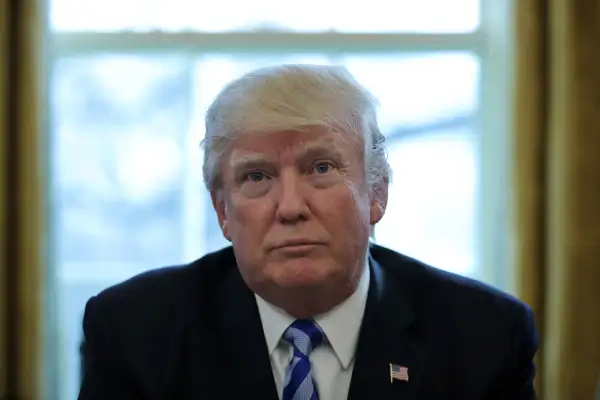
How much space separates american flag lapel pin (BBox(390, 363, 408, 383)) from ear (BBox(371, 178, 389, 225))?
286mm

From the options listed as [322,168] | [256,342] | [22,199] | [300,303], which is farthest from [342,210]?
[22,199]

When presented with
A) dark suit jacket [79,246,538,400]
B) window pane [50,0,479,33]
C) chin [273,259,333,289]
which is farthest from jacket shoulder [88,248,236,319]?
window pane [50,0,479,33]

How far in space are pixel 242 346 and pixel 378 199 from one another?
1.32 ft

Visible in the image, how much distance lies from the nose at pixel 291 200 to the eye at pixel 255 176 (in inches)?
1.6

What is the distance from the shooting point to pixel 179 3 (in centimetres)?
282

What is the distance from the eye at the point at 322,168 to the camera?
4.58 feet

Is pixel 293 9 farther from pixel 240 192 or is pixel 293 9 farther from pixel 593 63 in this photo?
pixel 240 192

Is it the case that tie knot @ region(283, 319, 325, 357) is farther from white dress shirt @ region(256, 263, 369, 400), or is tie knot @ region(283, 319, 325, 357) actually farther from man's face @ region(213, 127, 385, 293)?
man's face @ region(213, 127, 385, 293)

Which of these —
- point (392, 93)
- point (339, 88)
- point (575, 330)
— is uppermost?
point (392, 93)

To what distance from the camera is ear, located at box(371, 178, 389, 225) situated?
1505 millimetres

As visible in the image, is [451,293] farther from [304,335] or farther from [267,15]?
[267,15]

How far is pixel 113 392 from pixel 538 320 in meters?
1.53

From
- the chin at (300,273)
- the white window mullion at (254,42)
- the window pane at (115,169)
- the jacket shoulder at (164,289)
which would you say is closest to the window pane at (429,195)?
the white window mullion at (254,42)

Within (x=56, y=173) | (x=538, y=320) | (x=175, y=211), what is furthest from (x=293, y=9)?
(x=538, y=320)
